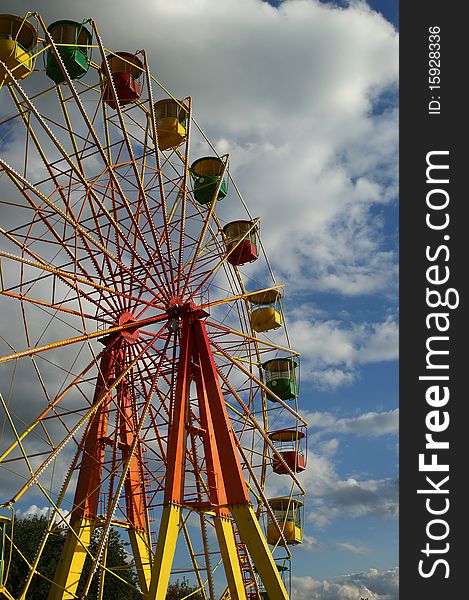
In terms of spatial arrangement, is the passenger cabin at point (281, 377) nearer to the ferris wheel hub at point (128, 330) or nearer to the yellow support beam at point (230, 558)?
the ferris wheel hub at point (128, 330)

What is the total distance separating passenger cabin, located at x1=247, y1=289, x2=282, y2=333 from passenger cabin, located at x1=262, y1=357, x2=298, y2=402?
4.88ft

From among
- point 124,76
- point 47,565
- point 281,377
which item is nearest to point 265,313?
point 281,377

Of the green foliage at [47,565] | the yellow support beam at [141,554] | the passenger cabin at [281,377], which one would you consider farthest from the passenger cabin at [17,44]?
the green foliage at [47,565]

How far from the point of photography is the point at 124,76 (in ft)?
65.1

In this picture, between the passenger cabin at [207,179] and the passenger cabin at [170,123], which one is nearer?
the passenger cabin at [170,123]

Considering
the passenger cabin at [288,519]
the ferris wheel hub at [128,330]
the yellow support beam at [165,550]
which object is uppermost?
the ferris wheel hub at [128,330]

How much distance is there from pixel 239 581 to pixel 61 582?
4432 millimetres

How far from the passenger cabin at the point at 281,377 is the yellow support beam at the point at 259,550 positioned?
27.0ft

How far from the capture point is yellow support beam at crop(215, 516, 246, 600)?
15.3 m

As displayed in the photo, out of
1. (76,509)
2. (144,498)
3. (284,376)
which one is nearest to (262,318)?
(284,376)

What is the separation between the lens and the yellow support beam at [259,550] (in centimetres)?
1507

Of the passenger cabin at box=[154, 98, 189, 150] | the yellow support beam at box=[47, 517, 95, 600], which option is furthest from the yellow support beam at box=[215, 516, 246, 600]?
the passenger cabin at box=[154, 98, 189, 150]

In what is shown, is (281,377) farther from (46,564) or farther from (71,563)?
(46,564)

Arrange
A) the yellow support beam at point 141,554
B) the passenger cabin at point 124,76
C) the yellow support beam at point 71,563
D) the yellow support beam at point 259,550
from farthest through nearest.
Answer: the passenger cabin at point 124,76 < the yellow support beam at point 141,554 < the yellow support beam at point 71,563 < the yellow support beam at point 259,550
